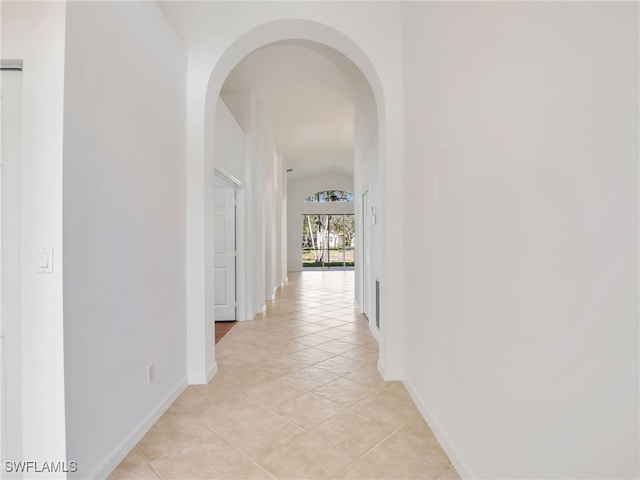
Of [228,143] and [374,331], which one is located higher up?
[228,143]

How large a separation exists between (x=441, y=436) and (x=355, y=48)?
→ 297 cm

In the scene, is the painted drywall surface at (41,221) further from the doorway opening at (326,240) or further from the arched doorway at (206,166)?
the doorway opening at (326,240)

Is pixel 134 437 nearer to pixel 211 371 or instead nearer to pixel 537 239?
pixel 211 371

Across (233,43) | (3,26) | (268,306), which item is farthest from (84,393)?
(268,306)

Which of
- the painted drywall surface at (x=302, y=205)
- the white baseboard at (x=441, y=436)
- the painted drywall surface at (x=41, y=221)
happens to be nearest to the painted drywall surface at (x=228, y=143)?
the painted drywall surface at (x=41, y=221)

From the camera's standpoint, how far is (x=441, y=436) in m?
2.01

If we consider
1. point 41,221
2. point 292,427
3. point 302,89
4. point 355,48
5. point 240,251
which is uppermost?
point 302,89

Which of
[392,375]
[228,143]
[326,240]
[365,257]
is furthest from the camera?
[326,240]

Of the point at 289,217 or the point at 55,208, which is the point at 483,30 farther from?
the point at 289,217

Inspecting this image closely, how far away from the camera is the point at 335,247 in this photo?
49.9ft

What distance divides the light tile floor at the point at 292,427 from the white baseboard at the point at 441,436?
37 millimetres

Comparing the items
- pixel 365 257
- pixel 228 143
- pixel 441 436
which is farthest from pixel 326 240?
pixel 441 436

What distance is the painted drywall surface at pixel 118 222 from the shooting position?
5.16 ft

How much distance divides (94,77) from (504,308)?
7.16 feet
